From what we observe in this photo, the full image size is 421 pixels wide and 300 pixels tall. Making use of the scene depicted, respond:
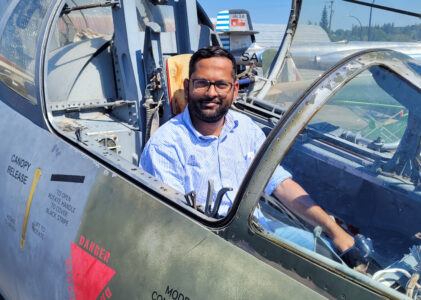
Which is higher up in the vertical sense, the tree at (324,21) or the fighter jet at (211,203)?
the tree at (324,21)

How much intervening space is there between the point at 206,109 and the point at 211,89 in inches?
3.7

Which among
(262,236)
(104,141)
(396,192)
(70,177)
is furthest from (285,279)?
(104,141)

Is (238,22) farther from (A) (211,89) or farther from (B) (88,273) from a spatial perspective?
(B) (88,273)

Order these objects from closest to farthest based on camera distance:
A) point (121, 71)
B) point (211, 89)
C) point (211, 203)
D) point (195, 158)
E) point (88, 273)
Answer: point (211, 203) < point (88, 273) < point (195, 158) < point (211, 89) < point (121, 71)

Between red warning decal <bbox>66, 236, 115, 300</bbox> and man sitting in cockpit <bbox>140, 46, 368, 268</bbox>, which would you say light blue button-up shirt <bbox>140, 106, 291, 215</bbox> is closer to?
man sitting in cockpit <bbox>140, 46, 368, 268</bbox>

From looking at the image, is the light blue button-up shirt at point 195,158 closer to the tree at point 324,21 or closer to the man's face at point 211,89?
the man's face at point 211,89

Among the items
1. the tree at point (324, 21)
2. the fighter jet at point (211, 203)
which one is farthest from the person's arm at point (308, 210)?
the tree at point (324, 21)

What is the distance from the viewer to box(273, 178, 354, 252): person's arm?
1.26 meters

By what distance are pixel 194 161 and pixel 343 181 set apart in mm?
Answer: 593

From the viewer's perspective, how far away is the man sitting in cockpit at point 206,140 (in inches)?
67.0

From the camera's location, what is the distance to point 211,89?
1.84 m

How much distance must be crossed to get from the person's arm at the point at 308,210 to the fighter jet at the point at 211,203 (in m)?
0.03

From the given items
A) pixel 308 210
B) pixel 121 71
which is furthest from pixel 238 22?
pixel 308 210

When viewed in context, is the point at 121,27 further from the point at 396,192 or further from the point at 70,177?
the point at 396,192
